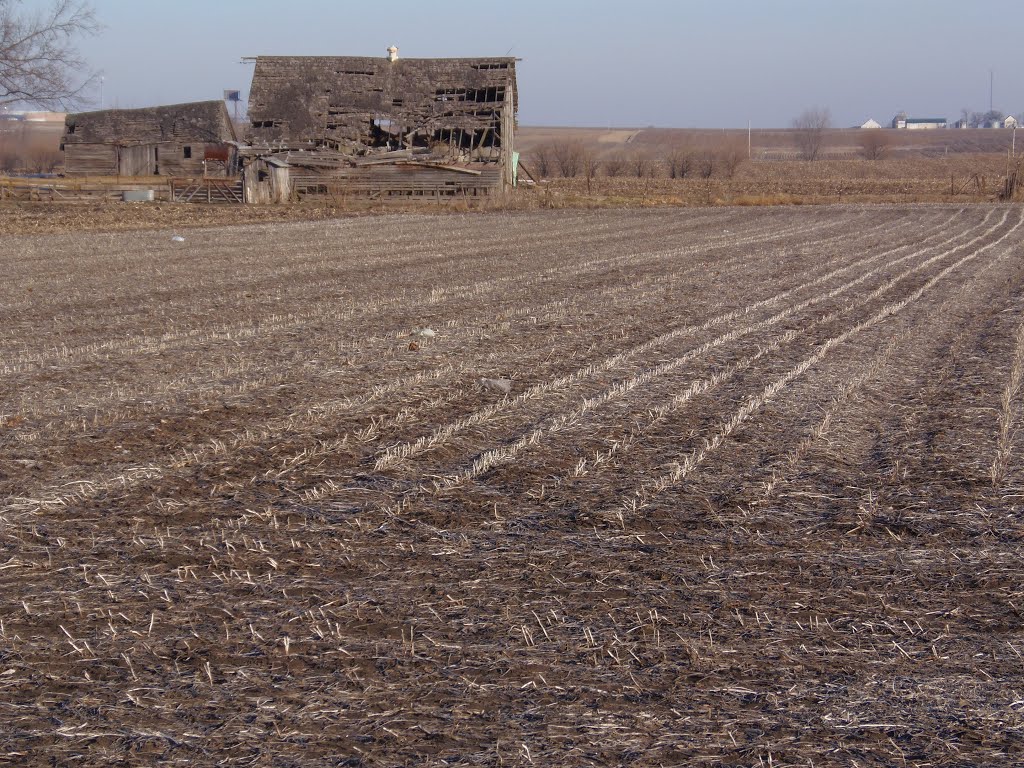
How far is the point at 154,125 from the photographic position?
48.2 m

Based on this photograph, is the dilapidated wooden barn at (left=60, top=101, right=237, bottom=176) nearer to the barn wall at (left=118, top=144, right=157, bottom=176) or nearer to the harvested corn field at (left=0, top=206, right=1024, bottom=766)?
the barn wall at (left=118, top=144, right=157, bottom=176)

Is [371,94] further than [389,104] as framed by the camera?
Yes

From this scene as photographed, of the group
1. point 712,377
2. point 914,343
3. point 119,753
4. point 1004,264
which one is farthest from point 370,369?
point 1004,264

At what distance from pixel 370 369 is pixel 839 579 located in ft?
17.3

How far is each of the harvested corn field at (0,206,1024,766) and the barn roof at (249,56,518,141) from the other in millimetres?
29826

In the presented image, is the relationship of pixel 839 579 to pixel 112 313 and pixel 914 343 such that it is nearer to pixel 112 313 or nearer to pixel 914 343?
pixel 914 343

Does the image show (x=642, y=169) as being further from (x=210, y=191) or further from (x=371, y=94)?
(x=210, y=191)

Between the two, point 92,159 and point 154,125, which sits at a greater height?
point 154,125

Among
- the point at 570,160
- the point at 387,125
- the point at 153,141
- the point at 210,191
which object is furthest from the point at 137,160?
the point at 570,160

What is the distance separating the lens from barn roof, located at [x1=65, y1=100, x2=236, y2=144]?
1865 inches

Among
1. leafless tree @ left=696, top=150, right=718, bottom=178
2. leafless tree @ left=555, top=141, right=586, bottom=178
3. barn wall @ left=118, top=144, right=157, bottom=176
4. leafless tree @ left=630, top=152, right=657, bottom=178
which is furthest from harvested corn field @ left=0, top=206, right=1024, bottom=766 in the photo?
leafless tree @ left=630, top=152, right=657, bottom=178

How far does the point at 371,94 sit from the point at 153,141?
12.1 m

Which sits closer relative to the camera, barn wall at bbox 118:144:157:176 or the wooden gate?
the wooden gate

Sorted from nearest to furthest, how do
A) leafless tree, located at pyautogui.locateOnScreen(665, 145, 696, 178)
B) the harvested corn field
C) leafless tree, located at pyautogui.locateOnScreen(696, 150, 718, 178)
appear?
the harvested corn field → leafless tree, located at pyautogui.locateOnScreen(696, 150, 718, 178) → leafless tree, located at pyautogui.locateOnScreen(665, 145, 696, 178)
